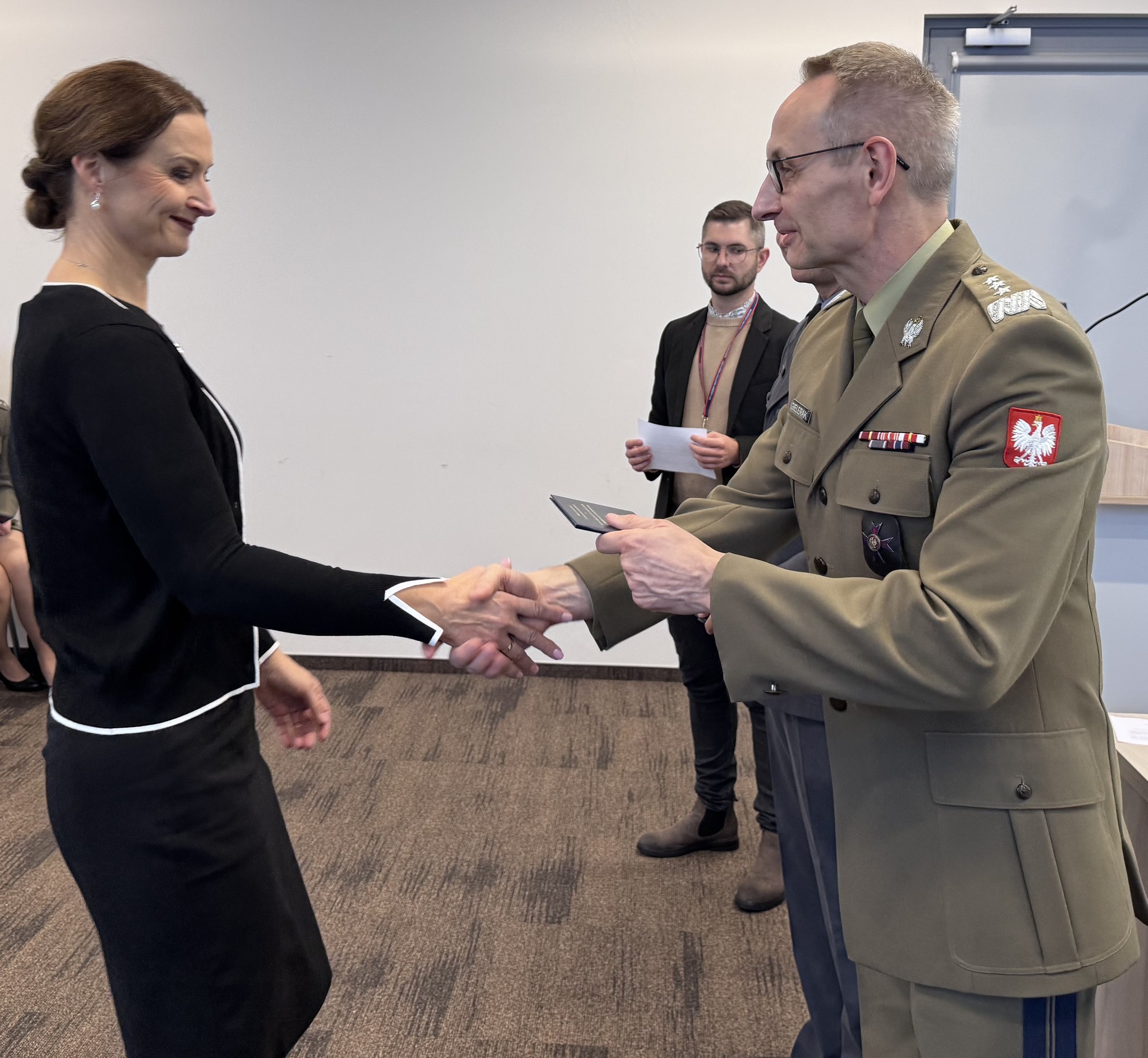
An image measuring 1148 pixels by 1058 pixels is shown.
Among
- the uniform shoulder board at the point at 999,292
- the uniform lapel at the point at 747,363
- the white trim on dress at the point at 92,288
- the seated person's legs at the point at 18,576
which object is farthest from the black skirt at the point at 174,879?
the seated person's legs at the point at 18,576

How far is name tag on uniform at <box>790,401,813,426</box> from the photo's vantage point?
4.73 feet

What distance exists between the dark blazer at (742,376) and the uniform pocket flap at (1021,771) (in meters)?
1.76

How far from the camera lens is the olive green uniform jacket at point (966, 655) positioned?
1045 mm

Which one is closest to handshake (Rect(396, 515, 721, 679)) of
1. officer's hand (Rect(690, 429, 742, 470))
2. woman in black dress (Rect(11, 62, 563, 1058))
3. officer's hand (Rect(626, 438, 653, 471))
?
woman in black dress (Rect(11, 62, 563, 1058))

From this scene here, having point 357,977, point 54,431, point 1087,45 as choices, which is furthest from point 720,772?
point 1087,45

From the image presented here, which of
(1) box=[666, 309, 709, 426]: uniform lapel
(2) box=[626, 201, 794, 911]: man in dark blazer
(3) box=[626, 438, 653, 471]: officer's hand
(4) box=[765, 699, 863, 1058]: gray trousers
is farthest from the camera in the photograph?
(1) box=[666, 309, 709, 426]: uniform lapel

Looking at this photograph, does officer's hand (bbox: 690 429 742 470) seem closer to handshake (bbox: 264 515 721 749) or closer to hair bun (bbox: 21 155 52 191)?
handshake (bbox: 264 515 721 749)

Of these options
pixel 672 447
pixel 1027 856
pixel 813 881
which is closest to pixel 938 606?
pixel 1027 856

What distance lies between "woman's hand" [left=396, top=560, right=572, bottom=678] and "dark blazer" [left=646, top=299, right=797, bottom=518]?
46.7 inches

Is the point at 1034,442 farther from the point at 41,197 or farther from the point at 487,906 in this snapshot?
the point at 487,906

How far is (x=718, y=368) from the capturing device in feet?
10.2

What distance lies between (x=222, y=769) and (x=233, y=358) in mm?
3468

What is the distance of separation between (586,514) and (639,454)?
1.45 m

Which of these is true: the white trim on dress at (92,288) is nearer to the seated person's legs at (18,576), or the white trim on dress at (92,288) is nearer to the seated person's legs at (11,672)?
the seated person's legs at (18,576)
